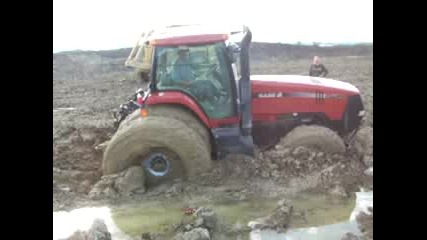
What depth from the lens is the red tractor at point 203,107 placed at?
5102 millimetres

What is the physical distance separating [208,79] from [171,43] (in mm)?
465

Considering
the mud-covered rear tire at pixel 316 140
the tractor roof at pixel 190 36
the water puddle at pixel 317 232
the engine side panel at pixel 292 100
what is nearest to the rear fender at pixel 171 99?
the tractor roof at pixel 190 36

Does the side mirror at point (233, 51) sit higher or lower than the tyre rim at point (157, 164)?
higher

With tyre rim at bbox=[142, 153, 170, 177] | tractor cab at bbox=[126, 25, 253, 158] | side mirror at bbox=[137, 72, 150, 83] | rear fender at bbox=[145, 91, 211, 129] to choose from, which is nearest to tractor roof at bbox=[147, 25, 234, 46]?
tractor cab at bbox=[126, 25, 253, 158]

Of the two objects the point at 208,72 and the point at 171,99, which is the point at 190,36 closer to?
the point at 208,72

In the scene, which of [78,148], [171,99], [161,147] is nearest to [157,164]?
[161,147]

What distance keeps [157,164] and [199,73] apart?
0.85 meters

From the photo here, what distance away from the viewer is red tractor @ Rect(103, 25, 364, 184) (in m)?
5.10

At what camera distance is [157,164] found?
17.1 feet

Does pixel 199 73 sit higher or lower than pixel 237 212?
higher

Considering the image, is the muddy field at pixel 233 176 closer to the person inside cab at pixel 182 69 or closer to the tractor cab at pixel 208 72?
the tractor cab at pixel 208 72

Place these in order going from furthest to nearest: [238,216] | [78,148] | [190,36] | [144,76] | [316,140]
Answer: [78,148] → [144,76] → [316,140] → [190,36] → [238,216]
